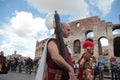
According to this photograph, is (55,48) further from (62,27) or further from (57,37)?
(62,27)

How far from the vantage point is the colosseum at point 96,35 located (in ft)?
108

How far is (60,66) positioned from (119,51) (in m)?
33.6

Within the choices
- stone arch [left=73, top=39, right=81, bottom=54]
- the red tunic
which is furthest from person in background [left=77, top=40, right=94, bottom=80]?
stone arch [left=73, top=39, right=81, bottom=54]

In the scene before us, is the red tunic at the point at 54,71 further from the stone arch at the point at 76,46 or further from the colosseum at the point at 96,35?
the stone arch at the point at 76,46

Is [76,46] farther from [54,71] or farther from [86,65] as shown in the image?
[54,71]

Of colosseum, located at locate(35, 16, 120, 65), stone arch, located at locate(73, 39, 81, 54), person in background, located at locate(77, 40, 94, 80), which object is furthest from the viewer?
stone arch, located at locate(73, 39, 81, 54)

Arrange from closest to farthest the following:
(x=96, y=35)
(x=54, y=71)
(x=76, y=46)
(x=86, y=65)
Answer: (x=54, y=71), (x=86, y=65), (x=96, y=35), (x=76, y=46)

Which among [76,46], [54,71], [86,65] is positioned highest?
[76,46]

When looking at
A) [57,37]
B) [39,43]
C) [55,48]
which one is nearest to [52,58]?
[55,48]

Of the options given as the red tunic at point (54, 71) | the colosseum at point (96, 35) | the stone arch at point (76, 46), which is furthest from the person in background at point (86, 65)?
the stone arch at point (76, 46)

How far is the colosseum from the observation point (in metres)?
32.8

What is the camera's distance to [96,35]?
34469 millimetres

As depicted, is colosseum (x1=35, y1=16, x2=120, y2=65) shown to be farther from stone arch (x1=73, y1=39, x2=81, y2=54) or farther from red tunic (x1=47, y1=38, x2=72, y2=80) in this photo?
red tunic (x1=47, y1=38, x2=72, y2=80)

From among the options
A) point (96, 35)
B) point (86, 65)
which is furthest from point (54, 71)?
point (96, 35)
